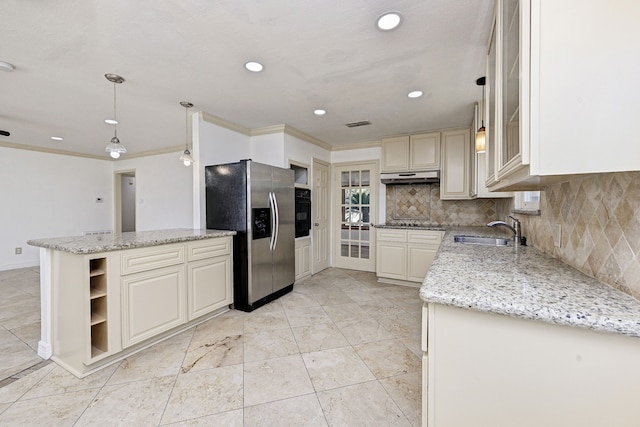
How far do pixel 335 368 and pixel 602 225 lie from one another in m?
1.73

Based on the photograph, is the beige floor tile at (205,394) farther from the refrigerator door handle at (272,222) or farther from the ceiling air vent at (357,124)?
the ceiling air vent at (357,124)

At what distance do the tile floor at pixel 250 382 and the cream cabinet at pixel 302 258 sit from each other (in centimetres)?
135

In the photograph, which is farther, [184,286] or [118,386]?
[184,286]

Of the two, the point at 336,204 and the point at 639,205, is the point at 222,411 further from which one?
the point at 336,204

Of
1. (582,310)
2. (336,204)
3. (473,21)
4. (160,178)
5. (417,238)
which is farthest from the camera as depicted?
(160,178)

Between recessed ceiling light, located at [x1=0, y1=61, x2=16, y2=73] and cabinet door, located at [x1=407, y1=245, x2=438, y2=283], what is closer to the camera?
recessed ceiling light, located at [x1=0, y1=61, x2=16, y2=73]

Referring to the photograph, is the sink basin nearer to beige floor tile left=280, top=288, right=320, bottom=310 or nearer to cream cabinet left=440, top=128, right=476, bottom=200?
cream cabinet left=440, top=128, right=476, bottom=200

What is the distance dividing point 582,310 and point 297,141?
375cm

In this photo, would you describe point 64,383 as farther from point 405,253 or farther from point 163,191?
point 163,191

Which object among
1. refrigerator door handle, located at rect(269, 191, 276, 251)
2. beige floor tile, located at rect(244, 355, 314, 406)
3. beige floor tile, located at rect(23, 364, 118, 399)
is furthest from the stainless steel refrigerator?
beige floor tile, located at rect(23, 364, 118, 399)

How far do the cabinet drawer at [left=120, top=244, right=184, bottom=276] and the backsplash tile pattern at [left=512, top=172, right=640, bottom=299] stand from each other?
109 inches

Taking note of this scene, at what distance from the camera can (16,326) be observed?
2598mm

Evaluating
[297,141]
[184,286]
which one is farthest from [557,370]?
[297,141]

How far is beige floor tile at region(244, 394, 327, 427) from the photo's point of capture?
148 cm
